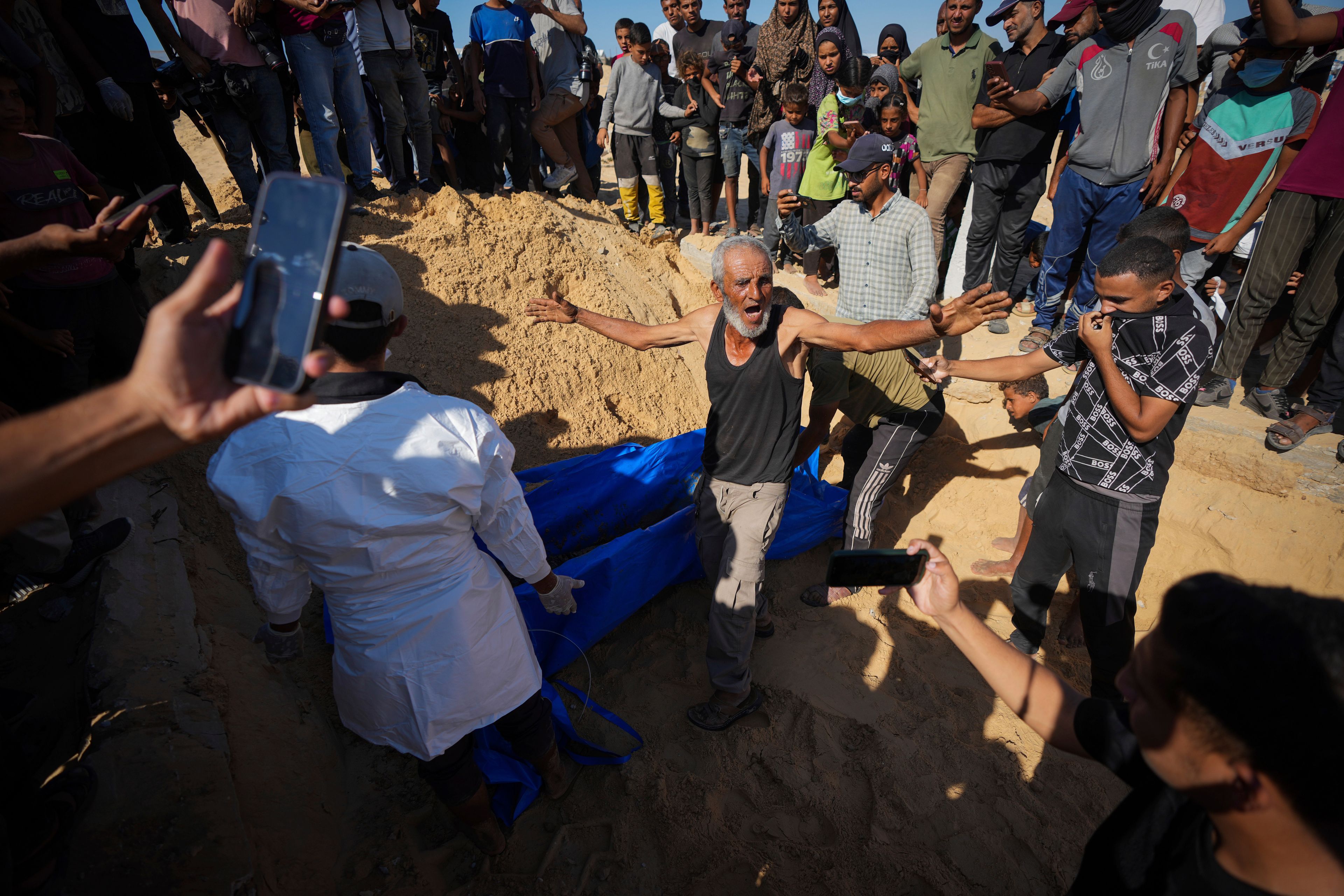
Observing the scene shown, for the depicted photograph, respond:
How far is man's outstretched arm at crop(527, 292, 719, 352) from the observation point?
306 cm

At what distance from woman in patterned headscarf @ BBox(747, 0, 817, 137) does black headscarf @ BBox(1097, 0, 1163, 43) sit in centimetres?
254

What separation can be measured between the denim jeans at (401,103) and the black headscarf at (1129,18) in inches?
193

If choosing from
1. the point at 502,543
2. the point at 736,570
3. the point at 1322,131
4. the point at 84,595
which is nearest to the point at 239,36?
the point at 84,595

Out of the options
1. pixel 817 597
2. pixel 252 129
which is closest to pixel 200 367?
pixel 817 597

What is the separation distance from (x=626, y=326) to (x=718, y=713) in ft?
6.53

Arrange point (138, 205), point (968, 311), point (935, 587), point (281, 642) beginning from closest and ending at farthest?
1. point (935, 587)
2. point (138, 205)
3. point (281, 642)
4. point (968, 311)

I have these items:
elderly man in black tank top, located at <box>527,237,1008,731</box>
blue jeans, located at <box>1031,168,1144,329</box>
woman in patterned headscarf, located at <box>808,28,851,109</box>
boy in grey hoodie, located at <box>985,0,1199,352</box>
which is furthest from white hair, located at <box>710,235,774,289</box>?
woman in patterned headscarf, located at <box>808,28,851,109</box>

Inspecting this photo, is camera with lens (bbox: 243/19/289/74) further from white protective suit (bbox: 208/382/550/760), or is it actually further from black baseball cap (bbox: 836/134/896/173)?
black baseball cap (bbox: 836/134/896/173)

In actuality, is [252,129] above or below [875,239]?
above

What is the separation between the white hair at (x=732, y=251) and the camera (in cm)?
260

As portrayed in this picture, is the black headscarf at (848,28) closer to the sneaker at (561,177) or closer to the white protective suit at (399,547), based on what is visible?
the sneaker at (561,177)

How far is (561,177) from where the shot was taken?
6.35 m

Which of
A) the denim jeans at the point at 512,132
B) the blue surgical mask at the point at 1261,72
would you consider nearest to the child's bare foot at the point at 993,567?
the blue surgical mask at the point at 1261,72

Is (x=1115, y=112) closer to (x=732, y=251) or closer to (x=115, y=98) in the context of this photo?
(x=732, y=251)
